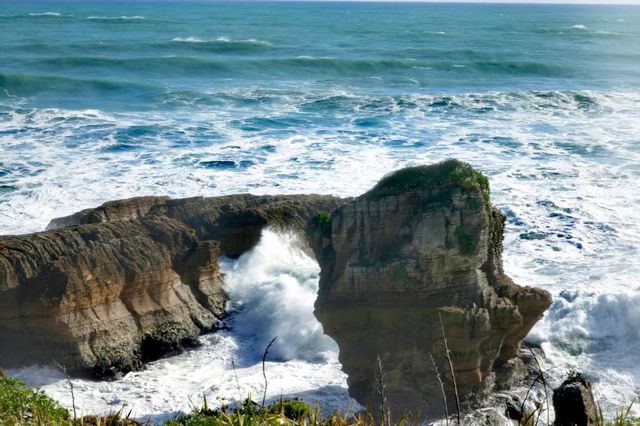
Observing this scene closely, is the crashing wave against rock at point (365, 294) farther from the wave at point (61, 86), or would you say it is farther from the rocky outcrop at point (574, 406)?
the wave at point (61, 86)

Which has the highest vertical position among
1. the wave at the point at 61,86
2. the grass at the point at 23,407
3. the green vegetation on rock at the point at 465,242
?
the green vegetation on rock at the point at 465,242

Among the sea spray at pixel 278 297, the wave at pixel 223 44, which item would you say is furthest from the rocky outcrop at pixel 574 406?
the wave at pixel 223 44

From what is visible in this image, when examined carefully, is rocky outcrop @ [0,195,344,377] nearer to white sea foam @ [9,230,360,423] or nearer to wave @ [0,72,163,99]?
white sea foam @ [9,230,360,423]

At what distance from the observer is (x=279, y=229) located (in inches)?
839

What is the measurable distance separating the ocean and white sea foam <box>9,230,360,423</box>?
4cm

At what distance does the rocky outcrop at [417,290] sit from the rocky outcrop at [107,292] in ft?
13.5

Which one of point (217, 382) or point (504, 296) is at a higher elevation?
point (504, 296)

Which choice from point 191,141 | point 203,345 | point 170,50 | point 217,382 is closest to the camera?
point 217,382

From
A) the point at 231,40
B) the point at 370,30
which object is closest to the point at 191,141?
the point at 231,40

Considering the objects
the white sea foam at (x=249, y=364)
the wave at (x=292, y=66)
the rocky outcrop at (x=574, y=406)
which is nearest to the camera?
the rocky outcrop at (x=574, y=406)

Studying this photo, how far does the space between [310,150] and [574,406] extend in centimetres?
2419

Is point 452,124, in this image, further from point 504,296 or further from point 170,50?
point 170,50

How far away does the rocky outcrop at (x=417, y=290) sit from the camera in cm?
1406

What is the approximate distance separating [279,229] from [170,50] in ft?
177
